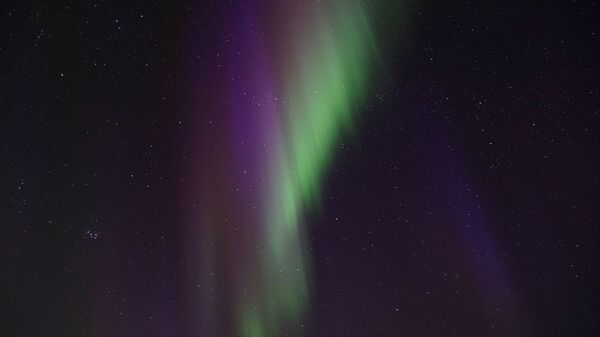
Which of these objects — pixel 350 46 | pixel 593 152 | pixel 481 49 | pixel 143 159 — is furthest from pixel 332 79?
pixel 593 152

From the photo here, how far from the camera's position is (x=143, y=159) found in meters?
1.20

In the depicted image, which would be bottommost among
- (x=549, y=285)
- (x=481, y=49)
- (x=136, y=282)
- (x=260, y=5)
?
(x=549, y=285)

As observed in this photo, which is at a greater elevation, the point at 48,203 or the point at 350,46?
the point at 350,46

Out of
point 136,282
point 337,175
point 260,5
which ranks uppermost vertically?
point 260,5

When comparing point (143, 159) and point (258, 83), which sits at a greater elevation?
point (258, 83)

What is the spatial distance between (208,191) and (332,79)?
36cm

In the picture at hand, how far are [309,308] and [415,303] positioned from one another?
9.0 inches

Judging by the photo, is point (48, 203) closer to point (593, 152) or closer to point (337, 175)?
point (337, 175)

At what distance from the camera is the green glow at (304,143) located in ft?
4.01

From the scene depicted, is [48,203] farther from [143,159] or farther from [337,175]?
[337,175]

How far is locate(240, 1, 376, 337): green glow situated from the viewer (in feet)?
4.01

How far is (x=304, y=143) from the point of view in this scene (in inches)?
48.8

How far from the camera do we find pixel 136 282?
3.92 ft

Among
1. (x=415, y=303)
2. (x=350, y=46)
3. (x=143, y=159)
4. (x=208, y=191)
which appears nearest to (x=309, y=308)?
(x=415, y=303)
